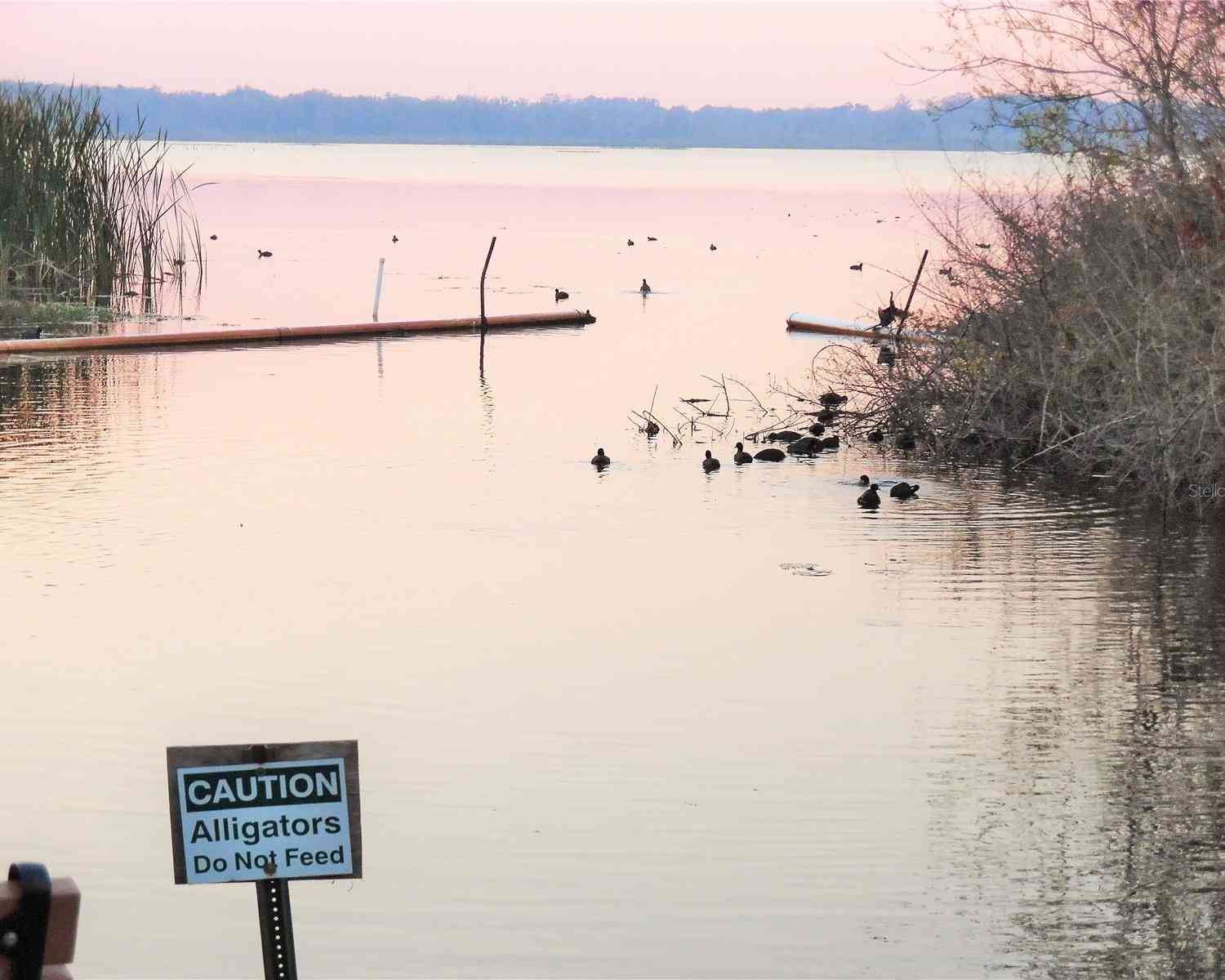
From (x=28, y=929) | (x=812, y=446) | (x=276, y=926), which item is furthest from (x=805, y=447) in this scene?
(x=28, y=929)

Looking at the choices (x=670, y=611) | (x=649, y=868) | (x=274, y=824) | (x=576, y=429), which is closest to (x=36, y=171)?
(x=576, y=429)

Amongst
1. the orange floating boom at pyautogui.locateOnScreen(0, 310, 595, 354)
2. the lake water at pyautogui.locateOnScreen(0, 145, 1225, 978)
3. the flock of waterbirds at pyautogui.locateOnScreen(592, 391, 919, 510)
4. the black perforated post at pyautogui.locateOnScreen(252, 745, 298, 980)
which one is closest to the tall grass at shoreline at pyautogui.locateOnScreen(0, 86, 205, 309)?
the orange floating boom at pyautogui.locateOnScreen(0, 310, 595, 354)

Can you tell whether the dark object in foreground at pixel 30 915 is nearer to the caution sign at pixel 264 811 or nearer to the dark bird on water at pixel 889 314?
the caution sign at pixel 264 811

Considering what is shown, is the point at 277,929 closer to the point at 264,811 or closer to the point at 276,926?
the point at 276,926

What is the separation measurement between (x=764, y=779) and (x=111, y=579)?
569 cm

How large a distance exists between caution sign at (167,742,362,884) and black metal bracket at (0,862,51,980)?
2.16ft

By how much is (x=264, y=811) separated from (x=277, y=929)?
23cm

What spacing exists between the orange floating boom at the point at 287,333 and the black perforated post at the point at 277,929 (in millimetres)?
23701

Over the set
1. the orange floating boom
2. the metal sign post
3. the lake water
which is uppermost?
the metal sign post

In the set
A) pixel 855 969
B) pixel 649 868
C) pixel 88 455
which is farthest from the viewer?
pixel 88 455

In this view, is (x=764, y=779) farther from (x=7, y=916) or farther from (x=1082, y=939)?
(x=7, y=916)

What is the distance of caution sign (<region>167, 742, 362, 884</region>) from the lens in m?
3.82

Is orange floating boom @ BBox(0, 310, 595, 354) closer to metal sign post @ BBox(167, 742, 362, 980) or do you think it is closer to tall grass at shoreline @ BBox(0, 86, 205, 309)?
tall grass at shoreline @ BBox(0, 86, 205, 309)

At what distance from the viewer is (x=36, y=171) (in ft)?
101
